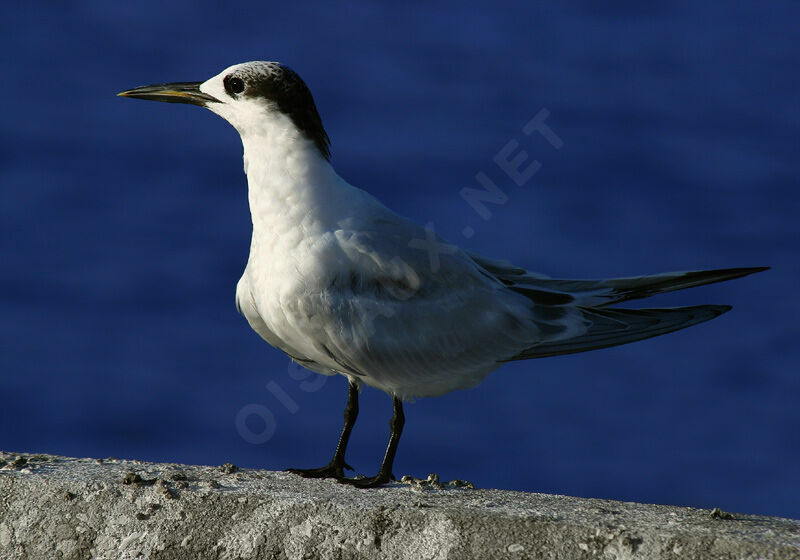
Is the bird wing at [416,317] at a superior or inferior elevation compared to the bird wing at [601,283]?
inferior

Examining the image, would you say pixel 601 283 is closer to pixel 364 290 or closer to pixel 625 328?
pixel 625 328

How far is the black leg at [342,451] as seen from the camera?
538cm

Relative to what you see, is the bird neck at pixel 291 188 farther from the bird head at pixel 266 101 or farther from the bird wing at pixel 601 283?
the bird wing at pixel 601 283

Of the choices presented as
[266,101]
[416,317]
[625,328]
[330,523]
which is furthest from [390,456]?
[266,101]

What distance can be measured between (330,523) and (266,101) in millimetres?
1858

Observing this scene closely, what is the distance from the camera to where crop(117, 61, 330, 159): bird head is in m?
5.25

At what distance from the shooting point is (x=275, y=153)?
5273 millimetres

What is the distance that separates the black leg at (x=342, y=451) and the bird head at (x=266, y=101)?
1.14 m

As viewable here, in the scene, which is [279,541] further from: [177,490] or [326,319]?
[326,319]

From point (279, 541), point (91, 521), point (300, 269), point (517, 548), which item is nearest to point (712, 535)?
point (517, 548)

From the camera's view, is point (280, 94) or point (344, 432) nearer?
point (280, 94)

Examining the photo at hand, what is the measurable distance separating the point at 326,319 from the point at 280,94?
3.30ft

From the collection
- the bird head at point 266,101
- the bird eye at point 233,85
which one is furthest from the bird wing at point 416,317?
the bird eye at point 233,85

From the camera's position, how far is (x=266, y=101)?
5.26m
